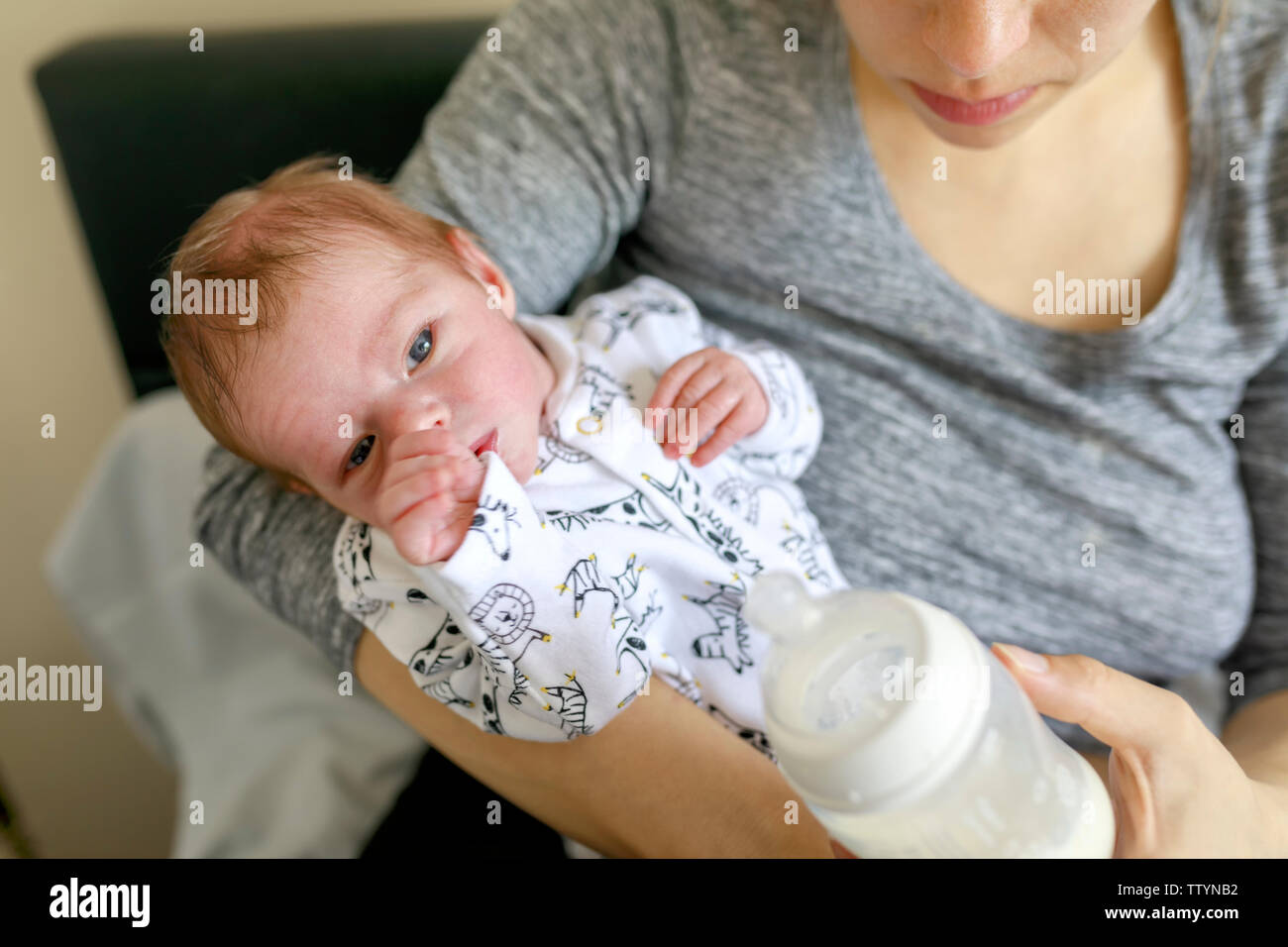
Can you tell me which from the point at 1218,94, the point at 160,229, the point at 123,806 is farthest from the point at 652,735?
the point at 123,806

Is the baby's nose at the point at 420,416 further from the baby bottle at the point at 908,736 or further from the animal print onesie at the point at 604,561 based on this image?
the baby bottle at the point at 908,736

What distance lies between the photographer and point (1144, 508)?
0.97m

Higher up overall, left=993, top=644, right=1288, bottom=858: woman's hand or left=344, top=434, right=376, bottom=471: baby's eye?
left=344, top=434, right=376, bottom=471: baby's eye

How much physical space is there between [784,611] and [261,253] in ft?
1.66

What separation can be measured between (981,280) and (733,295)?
0.83ft

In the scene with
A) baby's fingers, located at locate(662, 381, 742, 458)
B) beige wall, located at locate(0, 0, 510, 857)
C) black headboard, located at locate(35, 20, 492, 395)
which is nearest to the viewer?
baby's fingers, located at locate(662, 381, 742, 458)

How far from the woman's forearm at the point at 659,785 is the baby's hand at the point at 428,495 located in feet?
0.80

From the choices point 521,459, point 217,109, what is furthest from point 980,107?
point 217,109

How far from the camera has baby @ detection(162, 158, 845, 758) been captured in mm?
693

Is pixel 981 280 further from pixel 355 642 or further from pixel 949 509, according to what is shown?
pixel 355 642

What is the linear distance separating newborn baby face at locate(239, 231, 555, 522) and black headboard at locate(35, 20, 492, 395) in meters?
→ 0.71
